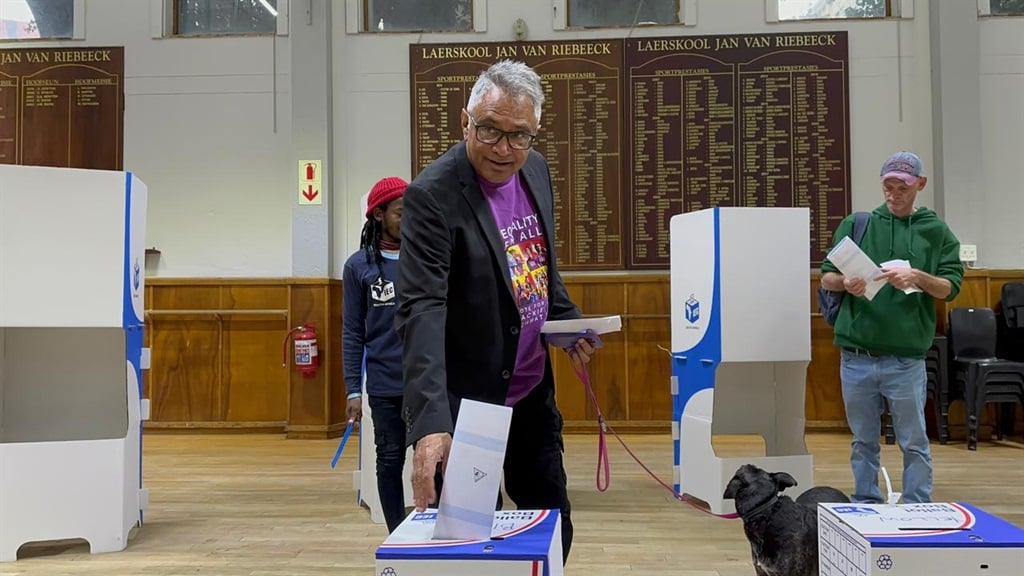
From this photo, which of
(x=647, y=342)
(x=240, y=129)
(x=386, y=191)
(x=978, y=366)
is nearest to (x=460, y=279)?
(x=386, y=191)

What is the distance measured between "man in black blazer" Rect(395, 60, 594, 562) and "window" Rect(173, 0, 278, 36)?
5.52 meters

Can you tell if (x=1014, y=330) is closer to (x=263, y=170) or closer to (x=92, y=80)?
(x=263, y=170)

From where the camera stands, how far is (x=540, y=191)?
5.59 ft

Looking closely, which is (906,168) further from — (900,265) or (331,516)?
(331,516)

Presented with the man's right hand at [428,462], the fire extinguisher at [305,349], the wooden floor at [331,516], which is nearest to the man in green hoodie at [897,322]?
the wooden floor at [331,516]

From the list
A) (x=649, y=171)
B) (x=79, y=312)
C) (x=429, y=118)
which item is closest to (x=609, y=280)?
(x=649, y=171)

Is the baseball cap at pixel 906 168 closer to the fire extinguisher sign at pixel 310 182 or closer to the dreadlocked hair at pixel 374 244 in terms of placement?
the dreadlocked hair at pixel 374 244

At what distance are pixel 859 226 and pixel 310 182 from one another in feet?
14.3

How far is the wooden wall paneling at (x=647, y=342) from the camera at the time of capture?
595 centimetres

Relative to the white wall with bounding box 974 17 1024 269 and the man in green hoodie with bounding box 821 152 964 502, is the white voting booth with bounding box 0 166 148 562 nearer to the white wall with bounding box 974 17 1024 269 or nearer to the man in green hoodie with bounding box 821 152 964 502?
the man in green hoodie with bounding box 821 152 964 502

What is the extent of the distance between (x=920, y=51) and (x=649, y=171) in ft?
7.69

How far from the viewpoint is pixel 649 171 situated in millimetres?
6094

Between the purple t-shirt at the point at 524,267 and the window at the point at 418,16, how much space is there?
502cm

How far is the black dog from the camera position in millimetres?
1901
